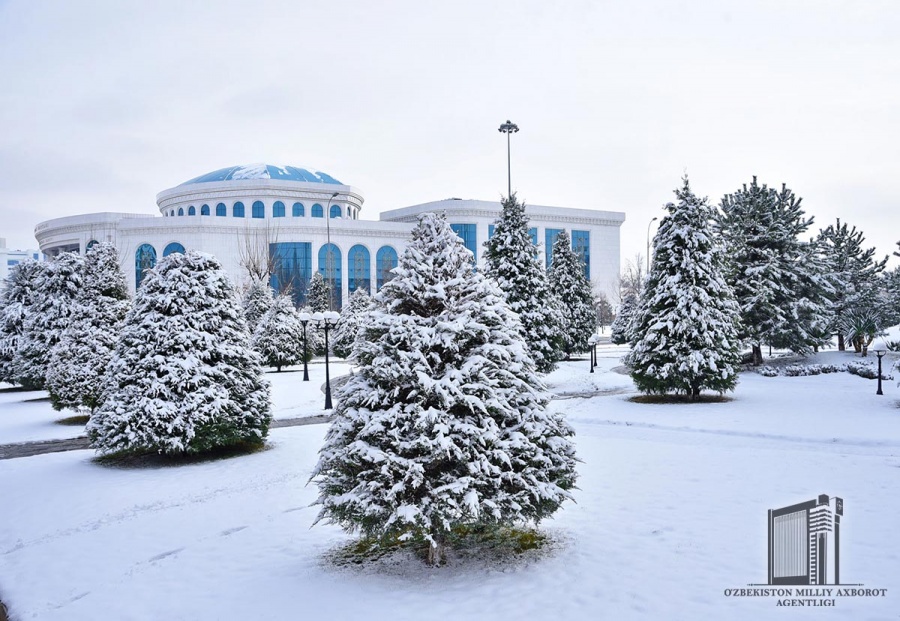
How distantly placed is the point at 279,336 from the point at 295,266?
37.8 m

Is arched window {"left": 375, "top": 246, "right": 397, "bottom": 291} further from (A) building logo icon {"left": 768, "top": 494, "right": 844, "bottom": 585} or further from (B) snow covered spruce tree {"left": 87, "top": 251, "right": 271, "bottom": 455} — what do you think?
(A) building logo icon {"left": 768, "top": 494, "right": 844, "bottom": 585}

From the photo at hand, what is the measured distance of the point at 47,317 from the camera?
24.4 m

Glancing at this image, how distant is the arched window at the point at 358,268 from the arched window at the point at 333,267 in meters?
1.26

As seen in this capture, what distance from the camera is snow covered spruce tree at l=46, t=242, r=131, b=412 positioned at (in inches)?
650

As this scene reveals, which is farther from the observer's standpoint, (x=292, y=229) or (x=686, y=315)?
(x=292, y=229)

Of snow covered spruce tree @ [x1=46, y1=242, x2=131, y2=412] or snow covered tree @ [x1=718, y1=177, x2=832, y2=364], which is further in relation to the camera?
snow covered tree @ [x1=718, y1=177, x2=832, y2=364]

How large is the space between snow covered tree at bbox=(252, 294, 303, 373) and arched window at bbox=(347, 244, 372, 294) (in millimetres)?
37786

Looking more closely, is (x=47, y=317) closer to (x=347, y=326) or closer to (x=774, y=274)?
(x=347, y=326)

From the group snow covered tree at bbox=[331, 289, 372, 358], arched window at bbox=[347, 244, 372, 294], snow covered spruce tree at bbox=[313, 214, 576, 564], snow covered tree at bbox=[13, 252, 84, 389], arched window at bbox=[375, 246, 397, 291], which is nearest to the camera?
snow covered spruce tree at bbox=[313, 214, 576, 564]

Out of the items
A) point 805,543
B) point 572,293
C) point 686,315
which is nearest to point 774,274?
point 686,315

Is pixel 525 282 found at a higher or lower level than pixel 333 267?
lower

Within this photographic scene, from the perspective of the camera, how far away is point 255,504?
9117 millimetres

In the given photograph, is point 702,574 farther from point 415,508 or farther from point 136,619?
point 136,619

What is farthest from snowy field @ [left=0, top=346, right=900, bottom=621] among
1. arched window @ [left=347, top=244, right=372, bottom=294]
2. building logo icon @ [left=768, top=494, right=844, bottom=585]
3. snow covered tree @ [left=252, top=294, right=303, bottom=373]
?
arched window @ [left=347, top=244, right=372, bottom=294]
